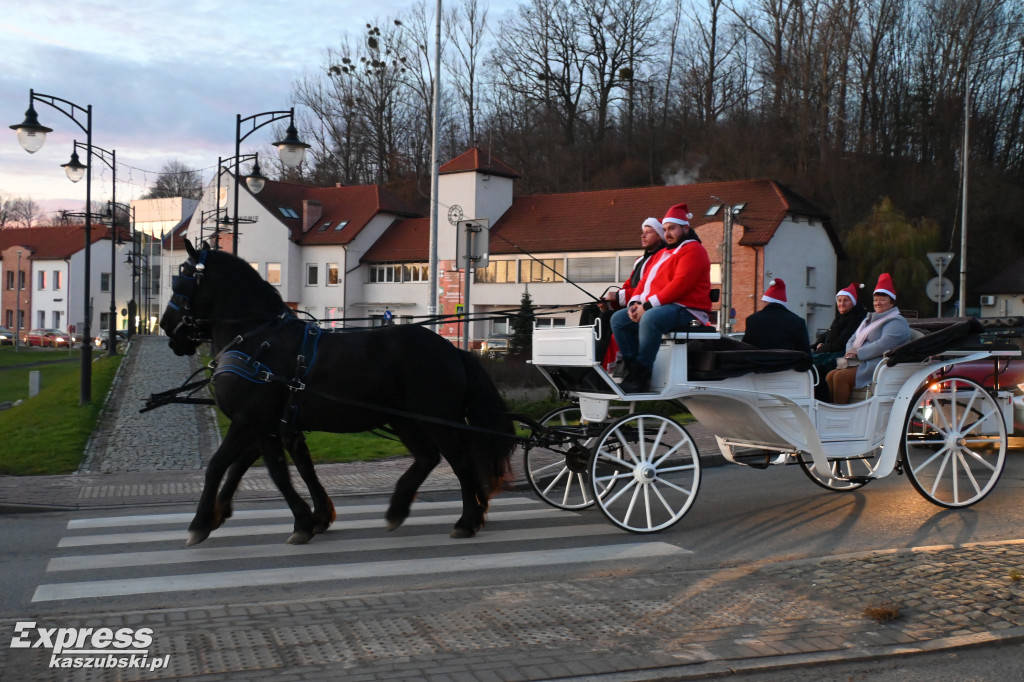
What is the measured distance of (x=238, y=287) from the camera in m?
7.56

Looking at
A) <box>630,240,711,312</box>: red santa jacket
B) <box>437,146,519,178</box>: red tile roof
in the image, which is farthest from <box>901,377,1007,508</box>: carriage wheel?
<box>437,146,519,178</box>: red tile roof

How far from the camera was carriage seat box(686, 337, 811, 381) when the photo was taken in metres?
7.81

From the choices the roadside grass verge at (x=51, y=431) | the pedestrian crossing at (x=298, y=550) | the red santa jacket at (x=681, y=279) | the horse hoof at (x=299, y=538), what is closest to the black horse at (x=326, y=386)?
the horse hoof at (x=299, y=538)

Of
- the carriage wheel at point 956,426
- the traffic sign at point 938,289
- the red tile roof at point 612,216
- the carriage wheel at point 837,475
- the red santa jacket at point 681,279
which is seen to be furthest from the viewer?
the red tile roof at point 612,216

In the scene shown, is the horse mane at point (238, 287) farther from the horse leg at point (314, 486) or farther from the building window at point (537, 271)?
the building window at point (537, 271)

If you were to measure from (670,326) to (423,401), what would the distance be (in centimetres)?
204

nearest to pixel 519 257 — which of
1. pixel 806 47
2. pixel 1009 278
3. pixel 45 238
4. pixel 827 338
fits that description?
pixel 806 47

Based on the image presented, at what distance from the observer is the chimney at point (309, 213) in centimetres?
6175

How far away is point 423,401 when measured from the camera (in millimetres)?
7469

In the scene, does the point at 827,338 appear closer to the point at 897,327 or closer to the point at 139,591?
the point at 897,327

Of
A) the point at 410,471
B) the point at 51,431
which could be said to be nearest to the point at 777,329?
the point at 410,471

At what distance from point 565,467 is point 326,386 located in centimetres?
238

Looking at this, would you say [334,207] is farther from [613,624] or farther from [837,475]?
[613,624]

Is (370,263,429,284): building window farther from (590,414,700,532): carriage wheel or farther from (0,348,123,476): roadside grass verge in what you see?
(590,414,700,532): carriage wheel
